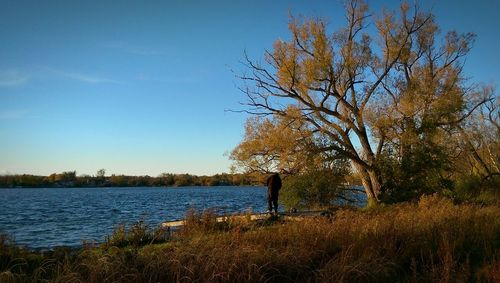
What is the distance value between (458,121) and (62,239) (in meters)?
24.6

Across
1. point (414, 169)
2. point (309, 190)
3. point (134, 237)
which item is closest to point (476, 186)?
point (414, 169)

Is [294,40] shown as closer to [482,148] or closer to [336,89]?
[336,89]

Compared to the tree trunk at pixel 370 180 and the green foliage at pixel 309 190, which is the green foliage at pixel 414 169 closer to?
the tree trunk at pixel 370 180

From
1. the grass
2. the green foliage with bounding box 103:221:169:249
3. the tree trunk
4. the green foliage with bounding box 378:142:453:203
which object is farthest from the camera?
the tree trunk

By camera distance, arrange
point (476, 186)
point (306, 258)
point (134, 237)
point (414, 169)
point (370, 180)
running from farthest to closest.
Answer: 1. point (476, 186)
2. point (370, 180)
3. point (414, 169)
4. point (134, 237)
5. point (306, 258)

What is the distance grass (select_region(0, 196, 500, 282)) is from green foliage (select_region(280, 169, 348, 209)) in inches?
560

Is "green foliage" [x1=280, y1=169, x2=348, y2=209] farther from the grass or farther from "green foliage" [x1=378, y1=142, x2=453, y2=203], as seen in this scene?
the grass

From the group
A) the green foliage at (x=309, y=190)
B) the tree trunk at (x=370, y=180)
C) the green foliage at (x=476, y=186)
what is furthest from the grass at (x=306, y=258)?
the green foliage at (x=476, y=186)

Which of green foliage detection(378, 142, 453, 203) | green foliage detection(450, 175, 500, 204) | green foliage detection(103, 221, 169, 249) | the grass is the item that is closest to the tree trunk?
green foliage detection(378, 142, 453, 203)

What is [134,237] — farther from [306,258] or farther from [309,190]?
[309,190]

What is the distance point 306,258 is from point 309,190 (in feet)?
63.3

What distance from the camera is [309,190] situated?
94.1ft

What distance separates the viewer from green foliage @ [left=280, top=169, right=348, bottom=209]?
94.1 feet

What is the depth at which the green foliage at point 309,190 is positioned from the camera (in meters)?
28.7
